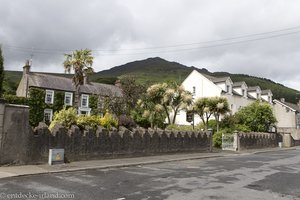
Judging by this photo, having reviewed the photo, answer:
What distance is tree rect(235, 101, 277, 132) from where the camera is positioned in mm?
41469

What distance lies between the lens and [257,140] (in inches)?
1468

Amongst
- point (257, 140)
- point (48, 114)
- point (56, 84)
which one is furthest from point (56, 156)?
point (56, 84)

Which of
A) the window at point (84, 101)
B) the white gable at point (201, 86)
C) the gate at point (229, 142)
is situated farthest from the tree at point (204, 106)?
the window at point (84, 101)

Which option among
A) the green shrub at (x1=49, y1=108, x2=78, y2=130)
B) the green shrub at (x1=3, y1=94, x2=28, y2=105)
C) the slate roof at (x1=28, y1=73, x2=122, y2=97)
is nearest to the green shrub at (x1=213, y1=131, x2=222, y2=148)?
the slate roof at (x1=28, y1=73, x2=122, y2=97)

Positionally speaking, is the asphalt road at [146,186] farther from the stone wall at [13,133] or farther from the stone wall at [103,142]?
the stone wall at [103,142]

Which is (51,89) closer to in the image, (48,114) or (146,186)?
(48,114)

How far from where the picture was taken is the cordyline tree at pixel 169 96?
34.0 metres

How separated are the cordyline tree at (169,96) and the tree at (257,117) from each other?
35.2 feet

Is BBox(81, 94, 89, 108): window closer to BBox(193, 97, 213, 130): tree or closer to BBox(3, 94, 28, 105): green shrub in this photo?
BBox(3, 94, 28, 105): green shrub

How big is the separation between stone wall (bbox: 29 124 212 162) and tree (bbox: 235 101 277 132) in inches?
780

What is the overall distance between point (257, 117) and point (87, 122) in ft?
98.2

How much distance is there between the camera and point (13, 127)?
1360 cm

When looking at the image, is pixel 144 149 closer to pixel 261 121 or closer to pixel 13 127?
pixel 13 127

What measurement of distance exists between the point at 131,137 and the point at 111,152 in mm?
1912
